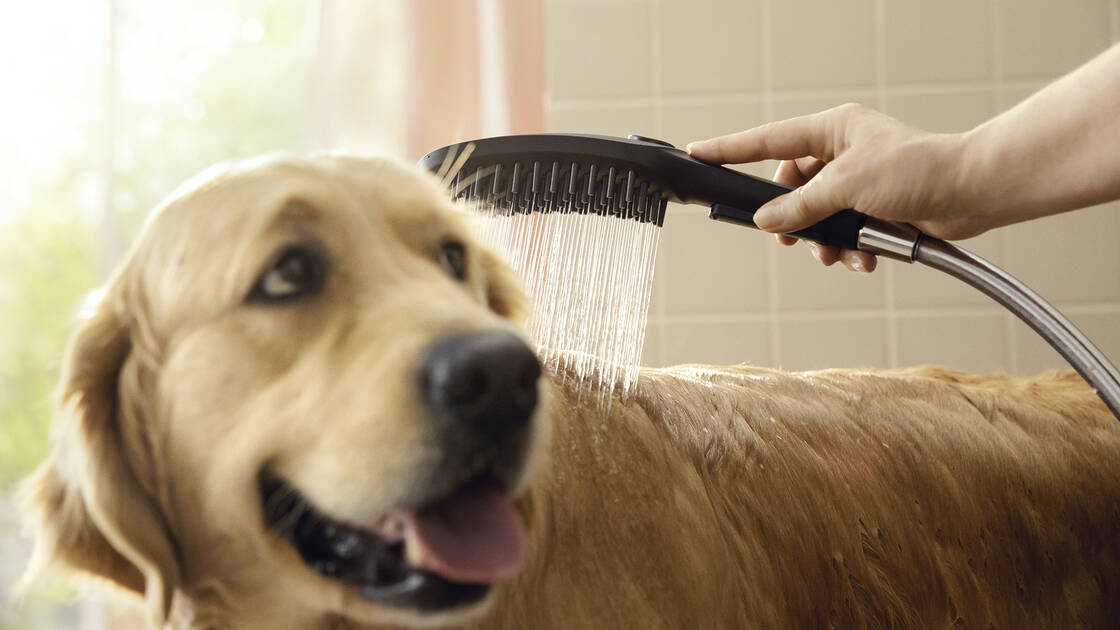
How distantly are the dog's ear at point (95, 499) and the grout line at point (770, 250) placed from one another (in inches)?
59.4

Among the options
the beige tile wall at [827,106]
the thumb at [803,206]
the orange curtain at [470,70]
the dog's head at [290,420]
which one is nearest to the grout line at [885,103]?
the beige tile wall at [827,106]

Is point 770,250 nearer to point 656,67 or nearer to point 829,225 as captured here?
point 656,67

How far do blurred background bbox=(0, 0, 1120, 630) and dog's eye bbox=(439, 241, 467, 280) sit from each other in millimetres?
1245

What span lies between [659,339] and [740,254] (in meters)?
0.26

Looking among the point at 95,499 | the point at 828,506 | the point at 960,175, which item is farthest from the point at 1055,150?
the point at 95,499

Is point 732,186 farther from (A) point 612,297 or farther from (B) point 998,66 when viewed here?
(B) point 998,66

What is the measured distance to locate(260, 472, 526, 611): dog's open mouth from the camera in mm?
573

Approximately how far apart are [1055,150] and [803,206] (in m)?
0.23

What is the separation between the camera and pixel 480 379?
1.78 ft

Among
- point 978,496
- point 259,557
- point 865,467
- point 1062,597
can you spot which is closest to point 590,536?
point 259,557

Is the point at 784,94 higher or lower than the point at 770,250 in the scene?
higher

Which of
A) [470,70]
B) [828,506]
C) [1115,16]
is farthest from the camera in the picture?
[470,70]

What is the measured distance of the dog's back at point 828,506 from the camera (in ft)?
2.29

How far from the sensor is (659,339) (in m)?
1.97
